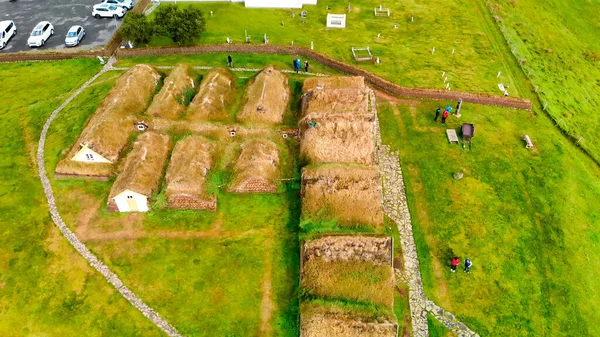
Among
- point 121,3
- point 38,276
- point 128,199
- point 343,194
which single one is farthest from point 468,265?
point 121,3

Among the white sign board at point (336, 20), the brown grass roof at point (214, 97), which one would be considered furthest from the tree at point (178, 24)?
the white sign board at point (336, 20)

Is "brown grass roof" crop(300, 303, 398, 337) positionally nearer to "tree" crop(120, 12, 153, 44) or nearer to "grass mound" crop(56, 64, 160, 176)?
"grass mound" crop(56, 64, 160, 176)

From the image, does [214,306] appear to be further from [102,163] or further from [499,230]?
[499,230]

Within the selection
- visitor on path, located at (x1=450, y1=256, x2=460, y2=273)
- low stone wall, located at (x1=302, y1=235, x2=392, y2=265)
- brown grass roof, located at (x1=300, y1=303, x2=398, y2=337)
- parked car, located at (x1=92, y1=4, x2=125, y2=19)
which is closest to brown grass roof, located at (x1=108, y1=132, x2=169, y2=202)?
low stone wall, located at (x1=302, y1=235, x2=392, y2=265)

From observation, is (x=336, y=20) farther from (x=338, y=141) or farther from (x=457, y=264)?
(x=457, y=264)

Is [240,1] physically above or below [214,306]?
above

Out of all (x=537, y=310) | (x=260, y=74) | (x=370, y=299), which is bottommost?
(x=537, y=310)

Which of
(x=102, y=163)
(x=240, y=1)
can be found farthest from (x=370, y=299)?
(x=240, y=1)
